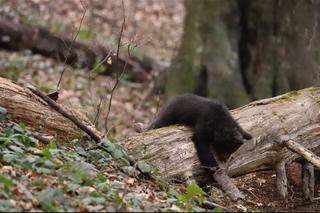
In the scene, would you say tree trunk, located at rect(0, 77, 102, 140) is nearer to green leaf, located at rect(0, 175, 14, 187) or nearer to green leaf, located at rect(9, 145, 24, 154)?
green leaf, located at rect(9, 145, 24, 154)

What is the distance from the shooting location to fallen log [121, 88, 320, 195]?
273 inches

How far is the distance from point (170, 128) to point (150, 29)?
11.8m

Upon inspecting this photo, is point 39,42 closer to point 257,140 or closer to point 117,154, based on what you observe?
point 257,140

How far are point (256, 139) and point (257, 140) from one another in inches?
0.7

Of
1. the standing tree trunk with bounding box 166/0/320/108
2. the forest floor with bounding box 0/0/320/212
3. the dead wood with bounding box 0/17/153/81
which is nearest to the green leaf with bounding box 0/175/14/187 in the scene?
the forest floor with bounding box 0/0/320/212

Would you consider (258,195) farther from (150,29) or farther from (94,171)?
(150,29)

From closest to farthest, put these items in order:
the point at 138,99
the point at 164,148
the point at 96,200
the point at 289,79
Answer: the point at 96,200 < the point at 164,148 < the point at 289,79 < the point at 138,99

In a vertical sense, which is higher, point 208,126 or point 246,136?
point 208,126

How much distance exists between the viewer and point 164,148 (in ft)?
22.9

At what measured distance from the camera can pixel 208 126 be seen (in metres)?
7.50

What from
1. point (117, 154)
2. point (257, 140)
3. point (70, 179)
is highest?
point (257, 140)

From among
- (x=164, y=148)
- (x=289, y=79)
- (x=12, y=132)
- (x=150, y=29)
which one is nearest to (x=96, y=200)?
(x=12, y=132)

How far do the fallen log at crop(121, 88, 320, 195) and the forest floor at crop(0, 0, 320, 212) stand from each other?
33 cm

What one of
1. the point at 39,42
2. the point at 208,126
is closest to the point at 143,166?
the point at 208,126
